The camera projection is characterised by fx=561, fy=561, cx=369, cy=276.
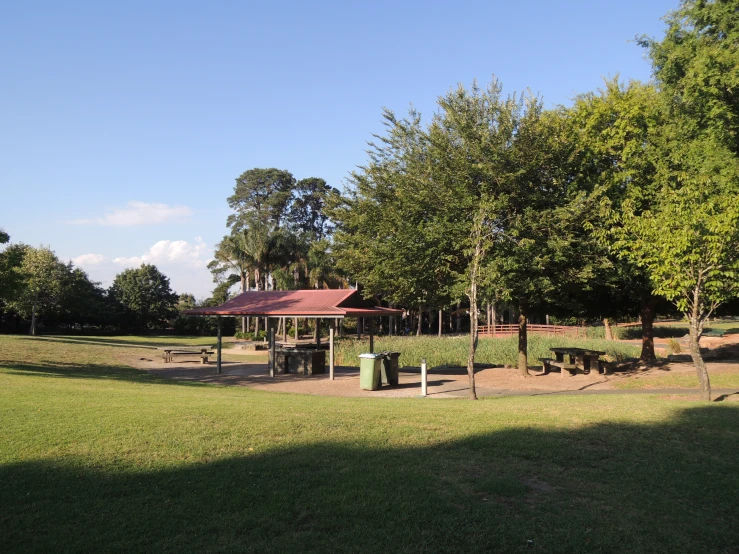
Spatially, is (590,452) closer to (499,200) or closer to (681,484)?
(681,484)

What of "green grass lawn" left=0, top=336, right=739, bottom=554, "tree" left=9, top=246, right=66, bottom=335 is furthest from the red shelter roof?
"tree" left=9, top=246, right=66, bottom=335

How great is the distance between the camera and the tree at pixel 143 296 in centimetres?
6600

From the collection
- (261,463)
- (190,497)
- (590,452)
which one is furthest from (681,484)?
(190,497)

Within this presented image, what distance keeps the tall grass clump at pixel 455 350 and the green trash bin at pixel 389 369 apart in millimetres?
7068

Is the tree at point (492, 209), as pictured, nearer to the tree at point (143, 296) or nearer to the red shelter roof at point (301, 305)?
the red shelter roof at point (301, 305)

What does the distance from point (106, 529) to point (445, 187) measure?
16.0 metres

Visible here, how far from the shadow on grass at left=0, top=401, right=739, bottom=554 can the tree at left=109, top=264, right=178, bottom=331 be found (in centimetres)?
6455

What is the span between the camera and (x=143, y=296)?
2623 inches

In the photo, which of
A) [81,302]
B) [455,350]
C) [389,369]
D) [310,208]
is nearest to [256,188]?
[310,208]

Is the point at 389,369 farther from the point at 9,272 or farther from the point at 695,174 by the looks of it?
the point at 9,272

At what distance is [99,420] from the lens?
837 centimetres

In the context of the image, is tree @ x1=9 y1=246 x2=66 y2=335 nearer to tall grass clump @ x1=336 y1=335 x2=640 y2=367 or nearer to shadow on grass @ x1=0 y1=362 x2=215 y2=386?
shadow on grass @ x1=0 y1=362 x2=215 y2=386

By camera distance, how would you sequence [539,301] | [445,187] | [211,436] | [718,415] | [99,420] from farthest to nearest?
[539,301]
[445,187]
[718,415]
[99,420]
[211,436]

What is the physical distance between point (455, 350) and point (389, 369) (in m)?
10.5
